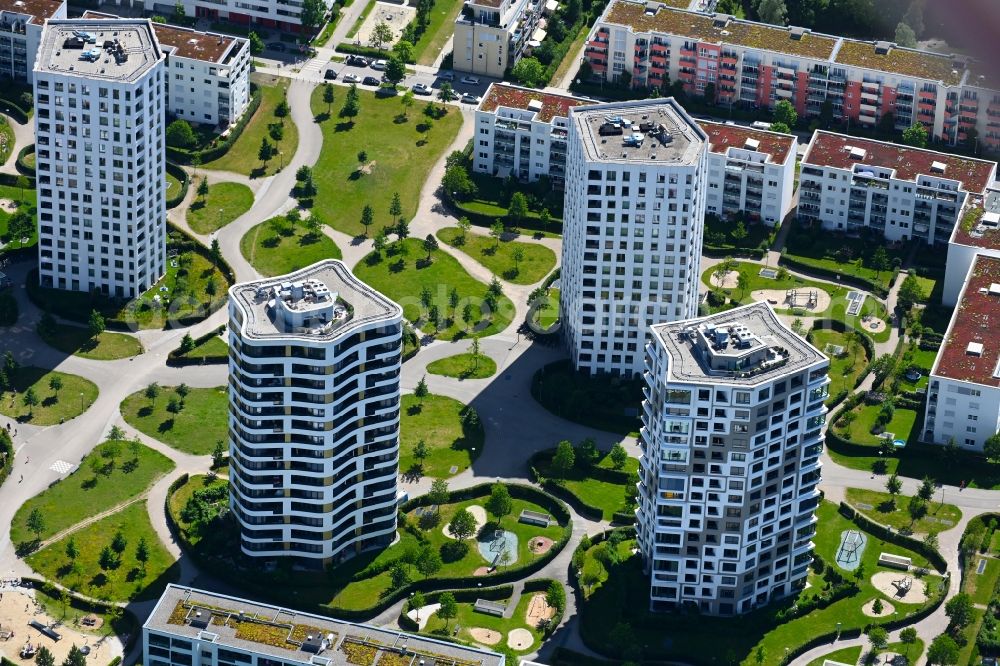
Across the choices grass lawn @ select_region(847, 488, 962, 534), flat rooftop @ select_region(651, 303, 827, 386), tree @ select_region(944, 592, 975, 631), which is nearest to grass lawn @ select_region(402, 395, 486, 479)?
flat rooftop @ select_region(651, 303, 827, 386)

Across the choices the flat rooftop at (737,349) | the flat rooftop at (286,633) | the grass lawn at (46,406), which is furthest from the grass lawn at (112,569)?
the flat rooftop at (737,349)

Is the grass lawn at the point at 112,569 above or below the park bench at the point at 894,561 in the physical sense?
below

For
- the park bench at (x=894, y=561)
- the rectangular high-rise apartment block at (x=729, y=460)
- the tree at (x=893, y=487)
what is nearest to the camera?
the rectangular high-rise apartment block at (x=729, y=460)

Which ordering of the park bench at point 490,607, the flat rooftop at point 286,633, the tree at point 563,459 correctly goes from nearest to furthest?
the flat rooftop at point 286,633
the park bench at point 490,607
the tree at point 563,459

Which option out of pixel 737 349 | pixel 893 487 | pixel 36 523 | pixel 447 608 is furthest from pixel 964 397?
pixel 36 523

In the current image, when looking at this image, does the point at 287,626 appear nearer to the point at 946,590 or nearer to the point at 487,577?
the point at 487,577

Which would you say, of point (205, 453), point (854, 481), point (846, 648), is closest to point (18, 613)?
point (205, 453)

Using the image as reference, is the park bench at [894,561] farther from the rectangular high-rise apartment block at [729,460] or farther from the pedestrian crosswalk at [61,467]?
the pedestrian crosswalk at [61,467]
